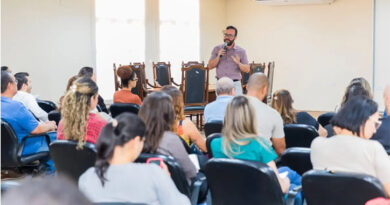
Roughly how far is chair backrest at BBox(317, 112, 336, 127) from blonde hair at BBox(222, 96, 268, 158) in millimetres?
2015

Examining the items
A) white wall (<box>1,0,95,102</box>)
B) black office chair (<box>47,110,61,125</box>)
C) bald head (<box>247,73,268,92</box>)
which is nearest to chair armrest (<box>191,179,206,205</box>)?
bald head (<box>247,73,268,92</box>)

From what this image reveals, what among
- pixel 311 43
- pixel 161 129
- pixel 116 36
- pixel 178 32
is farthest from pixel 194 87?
pixel 161 129

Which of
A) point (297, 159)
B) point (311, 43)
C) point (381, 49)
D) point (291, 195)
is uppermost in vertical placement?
point (311, 43)

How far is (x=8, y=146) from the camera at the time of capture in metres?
4.46

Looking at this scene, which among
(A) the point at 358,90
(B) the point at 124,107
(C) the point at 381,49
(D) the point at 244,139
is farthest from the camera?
(C) the point at 381,49

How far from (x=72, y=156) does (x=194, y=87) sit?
5120 mm

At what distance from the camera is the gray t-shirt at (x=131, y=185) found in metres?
2.23

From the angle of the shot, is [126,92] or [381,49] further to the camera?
[381,49]

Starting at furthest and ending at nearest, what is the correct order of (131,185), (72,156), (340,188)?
(72,156) < (340,188) < (131,185)

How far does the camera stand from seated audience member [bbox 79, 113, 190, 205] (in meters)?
2.23

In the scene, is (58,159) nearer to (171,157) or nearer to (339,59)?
(171,157)

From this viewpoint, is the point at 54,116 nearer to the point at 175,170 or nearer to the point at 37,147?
the point at 37,147

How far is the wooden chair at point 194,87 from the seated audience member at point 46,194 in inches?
302

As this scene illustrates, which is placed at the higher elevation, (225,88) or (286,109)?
(225,88)
